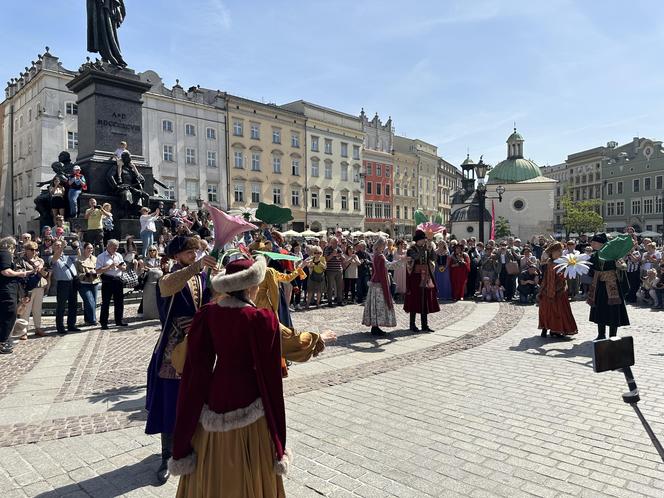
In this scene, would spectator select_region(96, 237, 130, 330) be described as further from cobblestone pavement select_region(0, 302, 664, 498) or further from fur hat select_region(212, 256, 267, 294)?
fur hat select_region(212, 256, 267, 294)

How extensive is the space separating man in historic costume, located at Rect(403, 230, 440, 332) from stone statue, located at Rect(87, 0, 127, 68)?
11697mm

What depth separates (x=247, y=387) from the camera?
8.57 ft

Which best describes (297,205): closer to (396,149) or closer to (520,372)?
(396,149)

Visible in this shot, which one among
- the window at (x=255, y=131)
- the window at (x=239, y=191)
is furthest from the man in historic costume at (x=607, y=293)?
the window at (x=255, y=131)

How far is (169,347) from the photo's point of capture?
371 cm

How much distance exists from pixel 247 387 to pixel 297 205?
50.4 metres

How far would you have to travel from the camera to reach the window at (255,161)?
4791 cm

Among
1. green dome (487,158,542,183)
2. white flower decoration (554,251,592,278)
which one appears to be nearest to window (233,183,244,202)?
green dome (487,158,542,183)

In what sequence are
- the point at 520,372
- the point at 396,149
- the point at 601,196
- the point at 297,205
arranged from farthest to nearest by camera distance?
the point at 601,196, the point at 396,149, the point at 297,205, the point at 520,372

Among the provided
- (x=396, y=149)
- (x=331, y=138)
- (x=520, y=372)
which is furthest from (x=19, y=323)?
(x=396, y=149)

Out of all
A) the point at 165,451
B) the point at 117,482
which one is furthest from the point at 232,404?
the point at 117,482

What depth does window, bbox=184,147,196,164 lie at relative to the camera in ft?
139

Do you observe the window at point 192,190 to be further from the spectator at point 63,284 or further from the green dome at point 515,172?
the green dome at point 515,172

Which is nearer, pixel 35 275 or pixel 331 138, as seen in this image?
pixel 35 275
